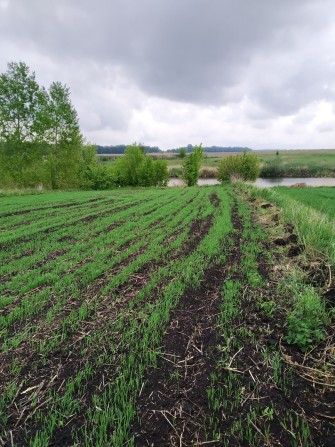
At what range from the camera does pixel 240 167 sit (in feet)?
138

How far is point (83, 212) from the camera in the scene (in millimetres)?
11883

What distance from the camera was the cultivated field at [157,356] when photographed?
1.99 meters

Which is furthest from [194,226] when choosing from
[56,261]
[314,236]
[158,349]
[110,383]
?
[110,383]

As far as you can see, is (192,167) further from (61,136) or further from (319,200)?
(319,200)

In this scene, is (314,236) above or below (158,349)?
above

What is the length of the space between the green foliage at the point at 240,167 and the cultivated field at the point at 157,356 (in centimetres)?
3835

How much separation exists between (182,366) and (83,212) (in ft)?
34.1

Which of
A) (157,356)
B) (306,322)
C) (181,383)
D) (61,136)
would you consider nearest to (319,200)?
(306,322)

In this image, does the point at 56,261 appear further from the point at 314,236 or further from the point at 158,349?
the point at 314,236

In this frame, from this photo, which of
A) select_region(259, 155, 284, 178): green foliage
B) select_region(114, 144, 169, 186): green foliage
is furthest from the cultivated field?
select_region(259, 155, 284, 178): green foliage

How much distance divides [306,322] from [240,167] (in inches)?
1643

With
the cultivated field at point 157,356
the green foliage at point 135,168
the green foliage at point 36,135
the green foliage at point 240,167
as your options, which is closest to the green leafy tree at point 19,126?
the green foliage at point 36,135

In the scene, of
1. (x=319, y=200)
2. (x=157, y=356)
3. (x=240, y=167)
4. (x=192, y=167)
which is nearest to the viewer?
(x=157, y=356)

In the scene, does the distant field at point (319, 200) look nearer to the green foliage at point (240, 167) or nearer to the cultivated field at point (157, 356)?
the cultivated field at point (157, 356)
